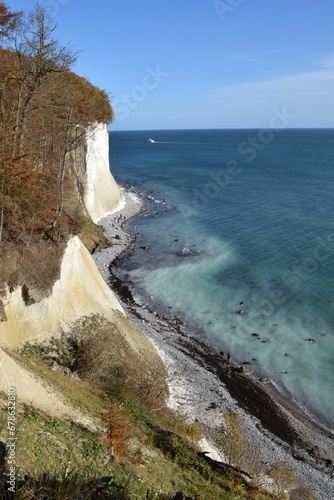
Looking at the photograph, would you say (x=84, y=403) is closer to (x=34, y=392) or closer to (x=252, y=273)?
(x=34, y=392)

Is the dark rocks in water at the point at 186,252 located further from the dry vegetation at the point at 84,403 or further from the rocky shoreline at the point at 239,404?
the dry vegetation at the point at 84,403

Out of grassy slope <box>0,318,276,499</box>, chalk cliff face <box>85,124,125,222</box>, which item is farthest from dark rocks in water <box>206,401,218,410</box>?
chalk cliff face <box>85,124,125,222</box>

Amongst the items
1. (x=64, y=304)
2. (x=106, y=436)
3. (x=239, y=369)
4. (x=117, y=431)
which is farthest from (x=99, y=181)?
(x=106, y=436)

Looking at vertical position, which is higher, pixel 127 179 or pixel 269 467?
pixel 127 179

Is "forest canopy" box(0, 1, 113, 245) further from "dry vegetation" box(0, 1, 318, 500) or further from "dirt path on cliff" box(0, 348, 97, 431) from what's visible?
"dirt path on cliff" box(0, 348, 97, 431)

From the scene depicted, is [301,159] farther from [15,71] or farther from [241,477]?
[241,477]

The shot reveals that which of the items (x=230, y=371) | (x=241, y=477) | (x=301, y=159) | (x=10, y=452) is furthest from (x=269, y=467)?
(x=301, y=159)

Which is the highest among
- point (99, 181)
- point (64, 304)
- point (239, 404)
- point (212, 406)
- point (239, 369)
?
point (99, 181)
